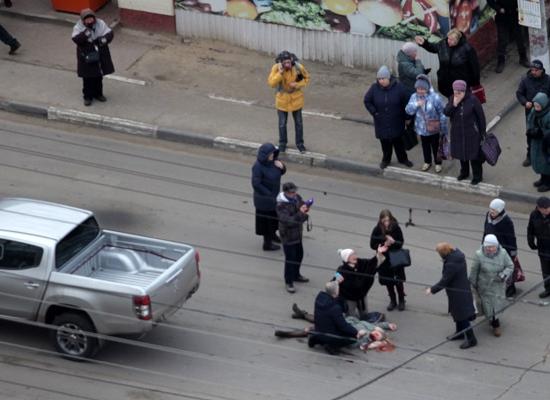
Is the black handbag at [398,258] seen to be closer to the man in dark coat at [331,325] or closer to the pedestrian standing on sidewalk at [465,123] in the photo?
the man in dark coat at [331,325]

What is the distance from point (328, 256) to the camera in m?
18.9

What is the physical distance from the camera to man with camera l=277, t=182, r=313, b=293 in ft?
58.6

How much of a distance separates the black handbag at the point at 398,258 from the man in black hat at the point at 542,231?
153cm

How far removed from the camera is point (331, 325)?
1667cm

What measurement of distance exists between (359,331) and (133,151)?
6010 millimetres

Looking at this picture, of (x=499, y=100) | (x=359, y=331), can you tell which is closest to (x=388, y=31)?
(x=499, y=100)

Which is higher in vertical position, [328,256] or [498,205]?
[498,205]

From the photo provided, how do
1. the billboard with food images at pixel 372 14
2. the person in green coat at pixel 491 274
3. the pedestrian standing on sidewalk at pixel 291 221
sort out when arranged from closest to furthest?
the person in green coat at pixel 491 274, the pedestrian standing on sidewalk at pixel 291 221, the billboard with food images at pixel 372 14

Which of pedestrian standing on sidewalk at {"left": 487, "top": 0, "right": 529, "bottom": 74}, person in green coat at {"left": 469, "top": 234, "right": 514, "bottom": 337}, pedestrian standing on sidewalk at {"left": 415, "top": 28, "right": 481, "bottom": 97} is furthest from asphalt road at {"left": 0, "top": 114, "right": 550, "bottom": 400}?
pedestrian standing on sidewalk at {"left": 487, "top": 0, "right": 529, "bottom": 74}

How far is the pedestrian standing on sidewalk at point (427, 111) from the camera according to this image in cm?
2017

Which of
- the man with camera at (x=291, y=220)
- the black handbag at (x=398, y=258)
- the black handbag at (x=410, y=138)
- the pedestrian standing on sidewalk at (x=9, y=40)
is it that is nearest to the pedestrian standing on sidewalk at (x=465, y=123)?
the black handbag at (x=410, y=138)

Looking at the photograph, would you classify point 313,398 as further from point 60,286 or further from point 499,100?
point 499,100

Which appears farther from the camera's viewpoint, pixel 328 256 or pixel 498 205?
pixel 328 256

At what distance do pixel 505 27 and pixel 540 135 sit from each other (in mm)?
4269
